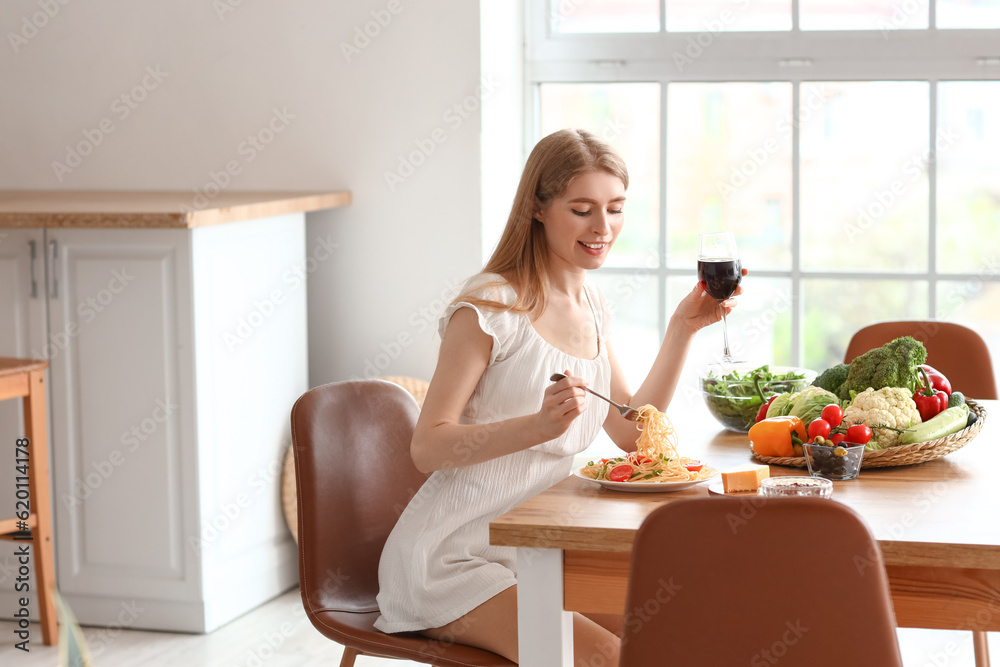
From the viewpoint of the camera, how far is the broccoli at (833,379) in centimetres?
205

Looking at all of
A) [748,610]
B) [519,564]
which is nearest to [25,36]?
[519,564]

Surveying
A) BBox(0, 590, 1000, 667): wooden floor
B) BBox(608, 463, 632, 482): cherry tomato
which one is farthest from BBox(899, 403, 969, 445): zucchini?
BBox(0, 590, 1000, 667): wooden floor

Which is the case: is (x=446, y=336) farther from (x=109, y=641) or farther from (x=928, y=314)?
(x=928, y=314)

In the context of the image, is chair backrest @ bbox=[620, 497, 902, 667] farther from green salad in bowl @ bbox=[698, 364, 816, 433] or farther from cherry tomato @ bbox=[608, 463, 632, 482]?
green salad in bowl @ bbox=[698, 364, 816, 433]

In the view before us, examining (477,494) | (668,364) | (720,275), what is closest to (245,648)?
(477,494)

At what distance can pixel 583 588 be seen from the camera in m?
1.48

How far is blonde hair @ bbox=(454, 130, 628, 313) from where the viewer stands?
6.26 feet

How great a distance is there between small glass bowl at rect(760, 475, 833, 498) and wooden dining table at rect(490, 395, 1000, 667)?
50 mm

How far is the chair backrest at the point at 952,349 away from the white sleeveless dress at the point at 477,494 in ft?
3.72

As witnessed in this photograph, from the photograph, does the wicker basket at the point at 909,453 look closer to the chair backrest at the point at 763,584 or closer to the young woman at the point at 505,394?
the young woman at the point at 505,394

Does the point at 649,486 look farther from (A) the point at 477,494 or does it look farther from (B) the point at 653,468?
(A) the point at 477,494

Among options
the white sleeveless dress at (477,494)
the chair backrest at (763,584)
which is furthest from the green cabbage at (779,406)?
the chair backrest at (763,584)

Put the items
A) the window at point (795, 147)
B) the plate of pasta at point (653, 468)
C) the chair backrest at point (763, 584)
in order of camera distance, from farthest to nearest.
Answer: the window at point (795, 147) → the plate of pasta at point (653, 468) → the chair backrest at point (763, 584)

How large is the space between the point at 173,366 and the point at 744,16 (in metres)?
2.11
